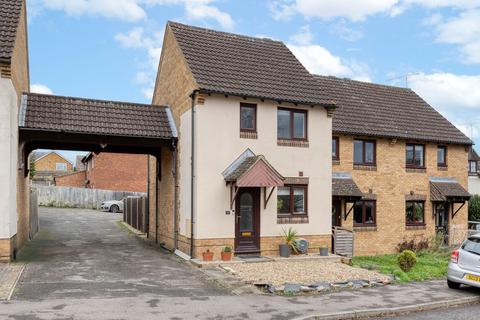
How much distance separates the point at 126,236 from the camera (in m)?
23.2

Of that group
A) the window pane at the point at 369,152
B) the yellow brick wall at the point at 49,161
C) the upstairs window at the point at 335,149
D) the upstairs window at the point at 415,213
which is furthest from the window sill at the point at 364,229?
the yellow brick wall at the point at 49,161

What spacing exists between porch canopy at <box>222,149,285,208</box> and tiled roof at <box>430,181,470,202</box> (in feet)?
32.9

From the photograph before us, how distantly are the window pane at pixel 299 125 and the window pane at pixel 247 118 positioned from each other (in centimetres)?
167

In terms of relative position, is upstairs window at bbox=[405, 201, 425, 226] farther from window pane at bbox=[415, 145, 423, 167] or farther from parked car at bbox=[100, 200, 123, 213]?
parked car at bbox=[100, 200, 123, 213]

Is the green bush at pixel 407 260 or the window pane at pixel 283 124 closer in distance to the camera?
the green bush at pixel 407 260

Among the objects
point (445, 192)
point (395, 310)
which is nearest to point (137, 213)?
point (445, 192)

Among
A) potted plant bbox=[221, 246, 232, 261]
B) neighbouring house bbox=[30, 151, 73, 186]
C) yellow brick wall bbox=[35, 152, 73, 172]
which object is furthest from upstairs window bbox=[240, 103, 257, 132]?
yellow brick wall bbox=[35, 152, 73, 172]

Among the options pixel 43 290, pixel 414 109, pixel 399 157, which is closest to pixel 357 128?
pixel 399 157

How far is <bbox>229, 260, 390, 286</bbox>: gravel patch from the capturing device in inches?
515

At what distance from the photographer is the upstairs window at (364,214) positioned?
21.3 m

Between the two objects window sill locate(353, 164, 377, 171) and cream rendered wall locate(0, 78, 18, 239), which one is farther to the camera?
window sill locate(353, 164, 377, 171)

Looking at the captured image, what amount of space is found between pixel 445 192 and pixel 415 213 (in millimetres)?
1701

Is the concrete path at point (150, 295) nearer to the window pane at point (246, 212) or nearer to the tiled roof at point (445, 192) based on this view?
the window pane at point (246, 212)

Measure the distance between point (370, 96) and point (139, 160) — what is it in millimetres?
29122
